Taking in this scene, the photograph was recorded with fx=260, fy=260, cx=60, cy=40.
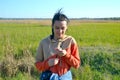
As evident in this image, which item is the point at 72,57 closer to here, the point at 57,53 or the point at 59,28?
the point at 57,53

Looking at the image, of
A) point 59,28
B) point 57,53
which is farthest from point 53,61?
point 59,28

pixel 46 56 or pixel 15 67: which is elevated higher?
pixel 46 56

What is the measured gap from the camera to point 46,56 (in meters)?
2.42

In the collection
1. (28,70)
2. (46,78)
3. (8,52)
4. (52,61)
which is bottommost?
(28,70)

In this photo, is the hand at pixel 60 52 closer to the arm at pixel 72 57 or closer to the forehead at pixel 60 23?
the arm at pixel 72 57

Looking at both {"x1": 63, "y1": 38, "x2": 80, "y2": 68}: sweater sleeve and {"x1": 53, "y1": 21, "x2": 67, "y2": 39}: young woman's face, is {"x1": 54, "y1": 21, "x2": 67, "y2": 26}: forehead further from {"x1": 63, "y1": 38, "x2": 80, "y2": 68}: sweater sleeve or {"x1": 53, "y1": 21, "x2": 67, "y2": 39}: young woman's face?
{"x1": 63, "y1": 38, "x2": 80, "y2": 68}: sweater sleeve

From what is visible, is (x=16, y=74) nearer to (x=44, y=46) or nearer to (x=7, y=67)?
(x=7, y=67)

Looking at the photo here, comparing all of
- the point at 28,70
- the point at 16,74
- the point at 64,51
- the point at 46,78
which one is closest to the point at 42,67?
the point at 46,78

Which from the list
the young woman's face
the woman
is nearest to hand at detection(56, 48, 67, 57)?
the woman

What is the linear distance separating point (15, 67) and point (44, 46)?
12.6 ft

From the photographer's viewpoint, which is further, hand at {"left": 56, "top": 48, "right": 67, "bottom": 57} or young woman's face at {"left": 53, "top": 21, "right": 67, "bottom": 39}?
young woman's face at {"left": 53, "top": 21, "right": 67, "bottom": 39}

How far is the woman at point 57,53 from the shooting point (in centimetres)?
235

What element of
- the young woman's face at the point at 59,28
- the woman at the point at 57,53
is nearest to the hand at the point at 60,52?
the woman at the point at 57,53

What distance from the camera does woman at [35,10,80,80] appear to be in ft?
7.72
